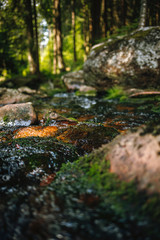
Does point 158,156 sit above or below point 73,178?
above

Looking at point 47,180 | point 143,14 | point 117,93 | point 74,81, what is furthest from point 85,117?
point 143,14

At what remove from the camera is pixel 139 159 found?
1.36 m

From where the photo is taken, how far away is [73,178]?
5.62ft

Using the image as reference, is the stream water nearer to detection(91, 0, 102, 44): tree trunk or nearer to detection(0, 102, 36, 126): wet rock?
detection(0, 102, 36, 126): wet rock

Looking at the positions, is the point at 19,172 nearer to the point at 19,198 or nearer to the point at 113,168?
the point at 19,198

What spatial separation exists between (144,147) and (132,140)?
0.48ft

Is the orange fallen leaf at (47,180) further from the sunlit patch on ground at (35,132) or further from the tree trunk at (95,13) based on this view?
the tree trunk at (95,13)

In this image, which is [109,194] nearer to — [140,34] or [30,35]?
[140,34]

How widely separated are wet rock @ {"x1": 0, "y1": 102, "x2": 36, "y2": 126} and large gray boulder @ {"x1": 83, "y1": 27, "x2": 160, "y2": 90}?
5266 millimetres

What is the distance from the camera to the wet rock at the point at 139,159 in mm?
1220

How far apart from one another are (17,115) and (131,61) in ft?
19.4

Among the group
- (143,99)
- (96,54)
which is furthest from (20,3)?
(143,99)

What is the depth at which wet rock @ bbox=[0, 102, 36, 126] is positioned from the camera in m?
4.69

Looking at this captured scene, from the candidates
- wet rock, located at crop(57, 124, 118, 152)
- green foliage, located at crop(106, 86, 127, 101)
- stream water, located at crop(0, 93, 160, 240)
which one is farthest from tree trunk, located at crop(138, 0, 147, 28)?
wet rock, located at crop(57, 124, 118, 152)
